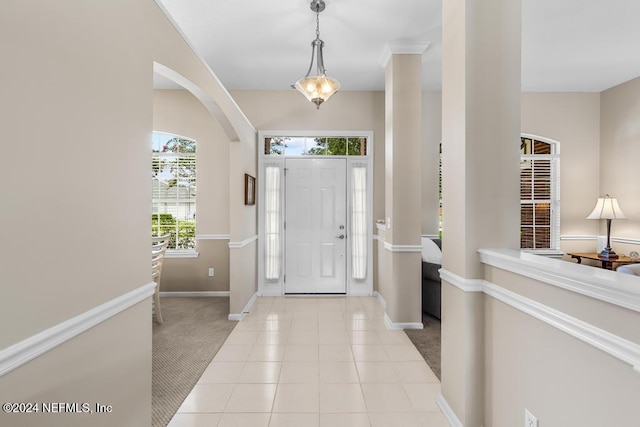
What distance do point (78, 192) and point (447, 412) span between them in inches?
90.7

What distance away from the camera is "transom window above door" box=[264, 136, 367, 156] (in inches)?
187

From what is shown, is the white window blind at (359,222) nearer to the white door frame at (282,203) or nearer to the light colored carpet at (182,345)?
the white door frame at (282,203)

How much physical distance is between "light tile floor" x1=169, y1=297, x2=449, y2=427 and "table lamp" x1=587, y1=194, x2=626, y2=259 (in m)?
3.22

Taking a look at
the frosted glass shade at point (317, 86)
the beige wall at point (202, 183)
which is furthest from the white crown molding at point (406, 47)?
the beige wall at point (202, 183)

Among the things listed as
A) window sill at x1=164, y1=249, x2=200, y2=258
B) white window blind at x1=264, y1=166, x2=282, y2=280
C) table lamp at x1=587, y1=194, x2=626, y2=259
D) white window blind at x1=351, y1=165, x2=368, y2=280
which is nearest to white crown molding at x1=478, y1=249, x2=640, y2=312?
white window blind at x1=351, y1=165, x2=368, y2=280

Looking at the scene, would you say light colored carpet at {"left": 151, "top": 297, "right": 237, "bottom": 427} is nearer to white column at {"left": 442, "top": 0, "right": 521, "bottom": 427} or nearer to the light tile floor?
the light tile floor

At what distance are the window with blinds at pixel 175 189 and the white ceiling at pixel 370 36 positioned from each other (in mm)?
925

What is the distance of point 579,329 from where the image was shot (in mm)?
1113

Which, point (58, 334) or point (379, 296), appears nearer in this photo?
point (58, 334)

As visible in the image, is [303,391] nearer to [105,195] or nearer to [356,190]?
[105,195]

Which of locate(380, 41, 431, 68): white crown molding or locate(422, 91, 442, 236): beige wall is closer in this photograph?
locate(380, 41, 431, 68): white crown molding

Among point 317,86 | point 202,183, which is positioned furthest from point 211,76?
point 202,183

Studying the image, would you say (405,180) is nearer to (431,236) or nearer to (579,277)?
(431,236)

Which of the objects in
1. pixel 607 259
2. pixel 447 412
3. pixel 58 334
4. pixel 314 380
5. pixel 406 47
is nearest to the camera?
pixel 58 334
